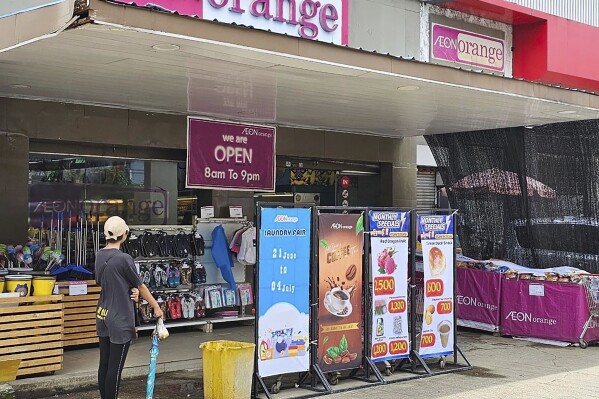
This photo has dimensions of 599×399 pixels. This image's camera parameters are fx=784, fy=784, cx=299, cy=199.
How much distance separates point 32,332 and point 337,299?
11.0 ft

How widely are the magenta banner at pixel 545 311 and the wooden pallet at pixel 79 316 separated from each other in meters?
6.41

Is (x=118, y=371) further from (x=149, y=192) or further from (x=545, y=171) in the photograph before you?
(x=545, y=171)

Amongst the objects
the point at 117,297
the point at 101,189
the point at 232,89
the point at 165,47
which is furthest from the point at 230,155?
the point at 117,297

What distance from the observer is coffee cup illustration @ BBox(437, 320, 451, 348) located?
31.8 feet

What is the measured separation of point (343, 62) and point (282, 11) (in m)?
1.08

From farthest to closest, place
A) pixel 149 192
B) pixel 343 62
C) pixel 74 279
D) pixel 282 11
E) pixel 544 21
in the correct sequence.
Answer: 1. pixel 149 192
2. pixel 544 21
3. pixel 74 279
4. pixel 282 11
5. pixel 343 62

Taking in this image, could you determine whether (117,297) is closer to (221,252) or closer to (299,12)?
(299,12)

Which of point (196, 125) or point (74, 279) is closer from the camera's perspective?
point (74, 279)

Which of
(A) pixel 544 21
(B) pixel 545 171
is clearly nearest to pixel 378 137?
(B) pixel 545 171

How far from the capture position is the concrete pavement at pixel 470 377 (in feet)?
27.7

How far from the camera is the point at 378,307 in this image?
906 cm

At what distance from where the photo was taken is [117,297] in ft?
22.2

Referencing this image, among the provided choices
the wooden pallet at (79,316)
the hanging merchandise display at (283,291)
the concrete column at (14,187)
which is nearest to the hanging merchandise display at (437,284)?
the hanging merchandise display at (283,291)

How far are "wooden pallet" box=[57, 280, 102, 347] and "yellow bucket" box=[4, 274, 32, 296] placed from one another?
3.88 ft
